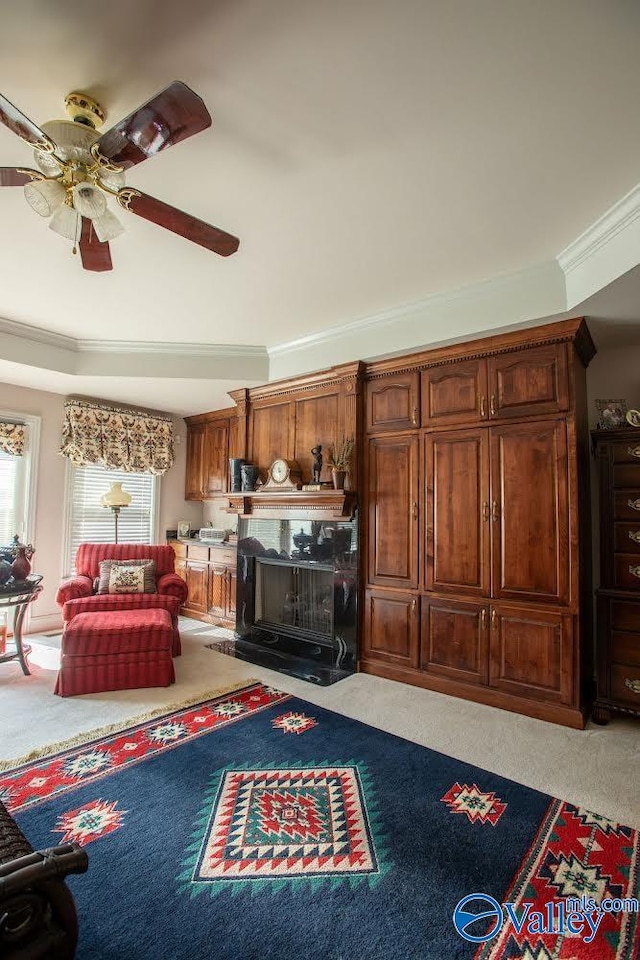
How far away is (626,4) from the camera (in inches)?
56.3

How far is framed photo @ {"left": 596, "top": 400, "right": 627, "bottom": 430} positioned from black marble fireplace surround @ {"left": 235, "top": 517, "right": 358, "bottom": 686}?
1955mm

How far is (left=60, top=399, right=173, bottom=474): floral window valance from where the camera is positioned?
205 inches

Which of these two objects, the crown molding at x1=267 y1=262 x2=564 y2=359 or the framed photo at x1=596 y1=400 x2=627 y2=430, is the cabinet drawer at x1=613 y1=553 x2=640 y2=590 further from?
the crown molding at x1=267 y1=262 x2=564 y2=359

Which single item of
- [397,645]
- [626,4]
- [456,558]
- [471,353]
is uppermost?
[626,4]

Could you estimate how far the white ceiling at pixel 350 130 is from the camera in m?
1.50

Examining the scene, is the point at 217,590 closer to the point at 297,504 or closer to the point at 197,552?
the point at 197,552

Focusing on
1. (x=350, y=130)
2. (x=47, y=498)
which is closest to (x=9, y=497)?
(x=47, y=498)

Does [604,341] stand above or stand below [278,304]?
below

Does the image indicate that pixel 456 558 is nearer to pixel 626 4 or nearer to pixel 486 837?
pixel 486 837

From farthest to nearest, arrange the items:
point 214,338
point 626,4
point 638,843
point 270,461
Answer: point 270,461, point 214,338, point 638,843, point 626,4

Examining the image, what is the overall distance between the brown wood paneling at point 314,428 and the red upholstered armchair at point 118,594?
1664 mm

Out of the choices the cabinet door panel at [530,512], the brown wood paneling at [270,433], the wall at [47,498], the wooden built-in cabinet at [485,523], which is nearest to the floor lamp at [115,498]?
the wall at [47,498]

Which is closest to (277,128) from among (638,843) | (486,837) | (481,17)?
(481,17)

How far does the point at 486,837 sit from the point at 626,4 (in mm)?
2951
